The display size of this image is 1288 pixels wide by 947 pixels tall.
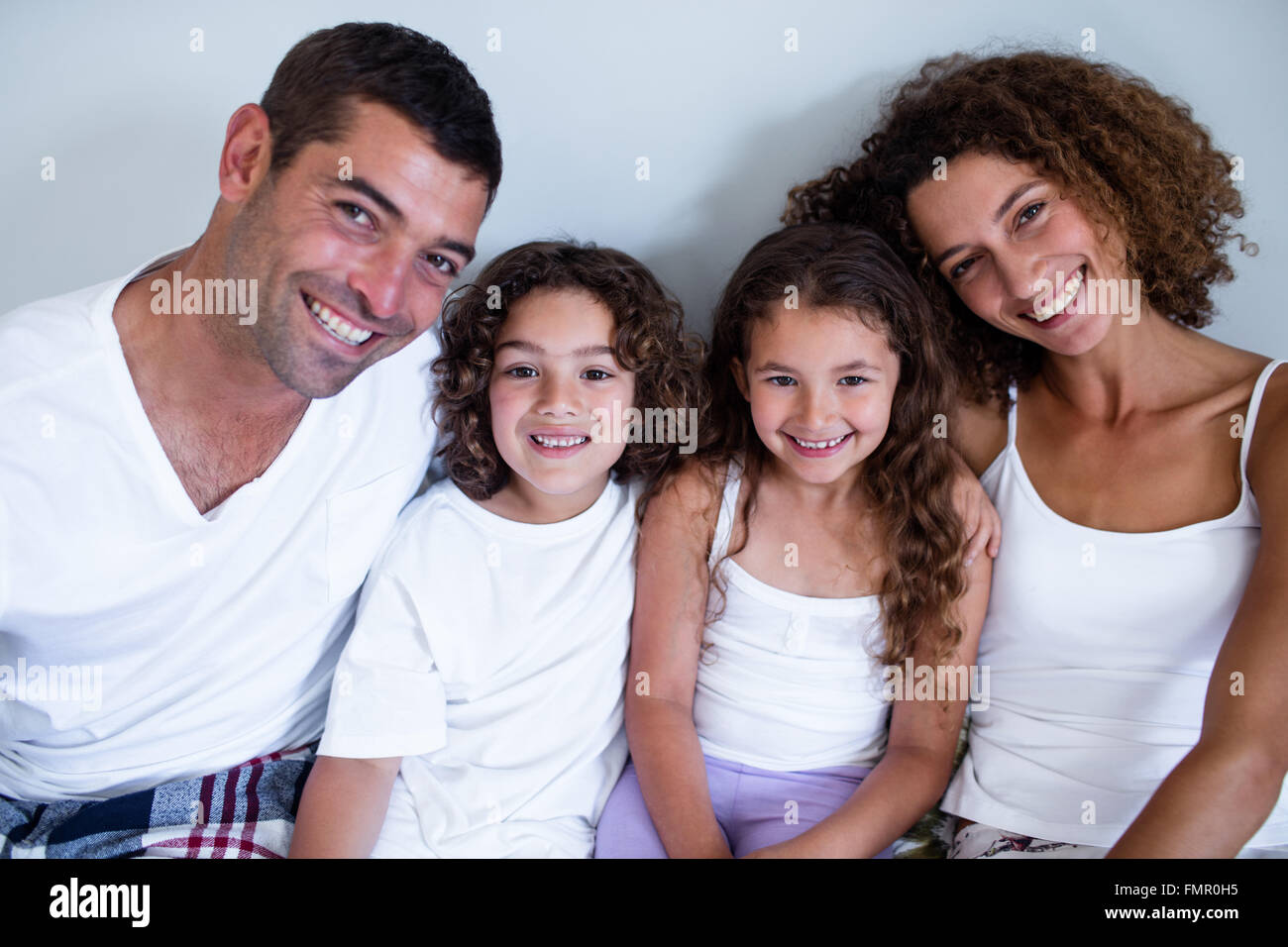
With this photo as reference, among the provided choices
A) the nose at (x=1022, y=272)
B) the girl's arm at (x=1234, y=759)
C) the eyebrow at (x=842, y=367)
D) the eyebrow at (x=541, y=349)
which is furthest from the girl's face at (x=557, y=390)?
the girl's arm at (x=1234, y=759)

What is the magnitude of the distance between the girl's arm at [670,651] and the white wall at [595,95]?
54 centimetres

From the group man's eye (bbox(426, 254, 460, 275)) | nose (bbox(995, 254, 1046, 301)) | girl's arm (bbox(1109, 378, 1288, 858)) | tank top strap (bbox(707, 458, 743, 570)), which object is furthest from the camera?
tank top strap (bbox(707, 458, 743, 570))

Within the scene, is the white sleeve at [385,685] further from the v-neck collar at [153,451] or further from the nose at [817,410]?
the nose at [817,410]

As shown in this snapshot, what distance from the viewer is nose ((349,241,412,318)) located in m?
1.19

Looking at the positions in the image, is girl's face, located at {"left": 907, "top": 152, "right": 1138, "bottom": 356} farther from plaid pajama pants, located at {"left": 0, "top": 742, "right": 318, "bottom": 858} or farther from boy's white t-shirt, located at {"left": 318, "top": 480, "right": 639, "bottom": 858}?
plaid pajama pants, located at {"left": 0, "top": 742, "right": 318, "bottom": 858}

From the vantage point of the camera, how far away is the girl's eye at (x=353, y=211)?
117 centimetres

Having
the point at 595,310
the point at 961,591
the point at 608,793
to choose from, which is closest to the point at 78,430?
the point at 595,310

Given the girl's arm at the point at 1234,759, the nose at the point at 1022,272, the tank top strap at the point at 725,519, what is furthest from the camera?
the tank top strap at the point at 725,519

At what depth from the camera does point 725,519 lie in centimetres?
149

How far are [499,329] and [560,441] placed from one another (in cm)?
21

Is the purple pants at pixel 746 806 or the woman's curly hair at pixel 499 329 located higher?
the woman's curly hair at pixel 499 329

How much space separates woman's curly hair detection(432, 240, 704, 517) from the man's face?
0.19 m

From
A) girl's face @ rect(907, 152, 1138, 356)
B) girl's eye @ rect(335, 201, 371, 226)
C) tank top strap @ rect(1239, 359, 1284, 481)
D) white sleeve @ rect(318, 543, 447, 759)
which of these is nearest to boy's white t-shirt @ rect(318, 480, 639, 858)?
white sleeve @ rect(318, 543, 447, 759)
